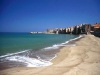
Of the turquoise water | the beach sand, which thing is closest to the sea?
the turquoise water

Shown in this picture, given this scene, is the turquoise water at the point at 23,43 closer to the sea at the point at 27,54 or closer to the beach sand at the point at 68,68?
the sea at the point at 27,54

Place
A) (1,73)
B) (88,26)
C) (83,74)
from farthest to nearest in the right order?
(88,26) → (1,73) → (83,74)

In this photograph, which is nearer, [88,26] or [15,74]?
[15,74]

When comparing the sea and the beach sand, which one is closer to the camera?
the beach sand

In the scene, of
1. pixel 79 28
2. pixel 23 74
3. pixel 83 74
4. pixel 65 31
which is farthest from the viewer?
pixel 65 31

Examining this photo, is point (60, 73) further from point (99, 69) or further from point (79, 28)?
point (79, 28)

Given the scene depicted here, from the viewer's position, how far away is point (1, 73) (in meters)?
6.70

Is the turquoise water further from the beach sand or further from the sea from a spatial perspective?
the beach sand

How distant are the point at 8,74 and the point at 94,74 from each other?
4.99 metres

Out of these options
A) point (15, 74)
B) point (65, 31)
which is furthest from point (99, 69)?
point (65, 31)

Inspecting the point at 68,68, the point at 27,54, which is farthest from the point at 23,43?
the point at 68,68

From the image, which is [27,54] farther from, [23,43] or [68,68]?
[23,43]

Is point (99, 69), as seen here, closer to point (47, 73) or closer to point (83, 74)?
point (83, 74)

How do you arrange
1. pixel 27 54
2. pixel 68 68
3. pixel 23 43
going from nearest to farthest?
pixel 68 68
pixel 27 54
pixel 23 43
